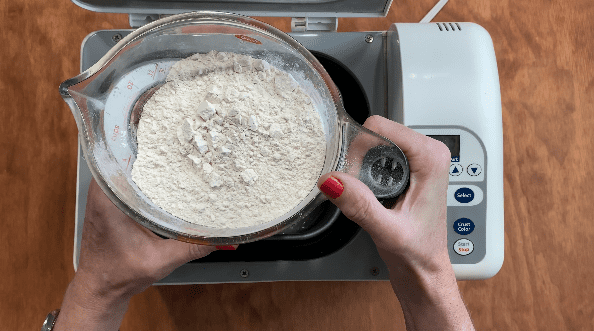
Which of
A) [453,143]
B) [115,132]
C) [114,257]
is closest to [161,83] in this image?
[115,132]

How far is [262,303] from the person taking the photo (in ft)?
1.91

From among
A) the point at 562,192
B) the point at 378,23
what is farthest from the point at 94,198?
the point at 562,192

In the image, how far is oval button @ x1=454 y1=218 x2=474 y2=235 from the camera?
46cm

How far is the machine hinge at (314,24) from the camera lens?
492 mm

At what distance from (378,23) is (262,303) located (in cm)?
41

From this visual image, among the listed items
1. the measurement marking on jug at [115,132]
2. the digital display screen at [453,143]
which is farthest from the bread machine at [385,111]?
the measurement marking on jug at [115,132]

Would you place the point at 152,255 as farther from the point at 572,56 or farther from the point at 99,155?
the point at 572,56

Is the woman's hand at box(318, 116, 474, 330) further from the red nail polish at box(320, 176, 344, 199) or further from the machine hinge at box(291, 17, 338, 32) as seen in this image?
the machine hinge at box(291, 17, 338, 32)

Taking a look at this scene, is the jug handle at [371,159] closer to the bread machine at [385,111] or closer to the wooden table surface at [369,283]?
the bread machine at [385,111]

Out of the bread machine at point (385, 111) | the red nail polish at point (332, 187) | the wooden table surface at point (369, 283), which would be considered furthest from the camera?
the wooden table surface at point (369, 283)

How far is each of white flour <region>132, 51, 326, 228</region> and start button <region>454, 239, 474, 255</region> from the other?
0.65 ft

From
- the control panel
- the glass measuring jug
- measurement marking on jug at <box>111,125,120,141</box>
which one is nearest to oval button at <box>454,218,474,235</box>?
the control panel

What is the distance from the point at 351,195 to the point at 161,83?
0.20m

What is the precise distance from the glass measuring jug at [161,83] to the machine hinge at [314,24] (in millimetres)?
119
